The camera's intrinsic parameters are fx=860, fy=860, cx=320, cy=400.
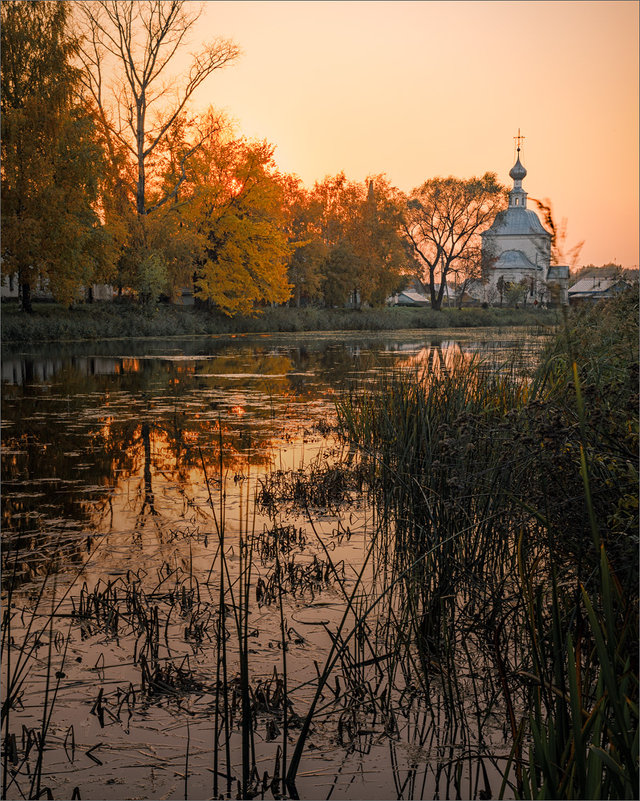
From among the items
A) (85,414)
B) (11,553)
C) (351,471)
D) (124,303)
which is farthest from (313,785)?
(124,303)

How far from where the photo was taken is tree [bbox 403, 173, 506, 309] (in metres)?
57.9

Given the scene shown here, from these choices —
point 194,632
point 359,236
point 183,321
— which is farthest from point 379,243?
point 194,632

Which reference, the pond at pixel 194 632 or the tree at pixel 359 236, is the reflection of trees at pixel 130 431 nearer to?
the pond at pixel 194 632

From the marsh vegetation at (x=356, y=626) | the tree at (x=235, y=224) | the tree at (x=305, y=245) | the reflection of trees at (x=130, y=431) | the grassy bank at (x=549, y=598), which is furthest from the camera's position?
the tree at (x=305, y=245)

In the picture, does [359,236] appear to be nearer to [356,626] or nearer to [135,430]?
[135,430]

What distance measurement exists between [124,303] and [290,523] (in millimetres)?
31170

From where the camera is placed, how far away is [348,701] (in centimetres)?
357

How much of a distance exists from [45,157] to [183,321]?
9.87 meters

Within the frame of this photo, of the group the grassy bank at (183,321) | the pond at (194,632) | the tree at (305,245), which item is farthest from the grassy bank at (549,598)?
the tree at (305,245)

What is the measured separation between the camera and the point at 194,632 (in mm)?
4242

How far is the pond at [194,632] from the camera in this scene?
3.07 metres

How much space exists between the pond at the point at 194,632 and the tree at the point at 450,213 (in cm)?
5036

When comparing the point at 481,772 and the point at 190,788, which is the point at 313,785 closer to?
the point at 190,788

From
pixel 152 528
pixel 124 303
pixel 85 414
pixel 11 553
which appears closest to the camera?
pixel 11 553
